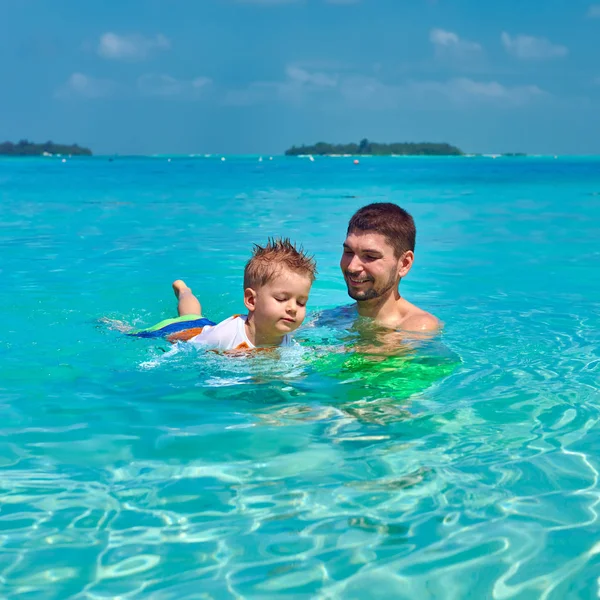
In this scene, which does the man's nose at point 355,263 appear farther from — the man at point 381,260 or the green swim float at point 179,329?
the green swim float at point 179,329

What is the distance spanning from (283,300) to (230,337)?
21.9 inches

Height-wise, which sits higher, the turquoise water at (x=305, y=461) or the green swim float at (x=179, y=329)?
the green swim float at (x=179, y=329)

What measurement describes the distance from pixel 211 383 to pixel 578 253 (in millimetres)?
10191

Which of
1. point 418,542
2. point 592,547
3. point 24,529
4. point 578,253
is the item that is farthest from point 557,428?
point 578,253

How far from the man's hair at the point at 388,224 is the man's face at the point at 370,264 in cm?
4

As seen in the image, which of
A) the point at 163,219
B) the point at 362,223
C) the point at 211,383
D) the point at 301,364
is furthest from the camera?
the point at 163,219

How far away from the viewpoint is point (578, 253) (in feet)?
44.3

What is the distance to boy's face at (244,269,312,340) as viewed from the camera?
5.03m

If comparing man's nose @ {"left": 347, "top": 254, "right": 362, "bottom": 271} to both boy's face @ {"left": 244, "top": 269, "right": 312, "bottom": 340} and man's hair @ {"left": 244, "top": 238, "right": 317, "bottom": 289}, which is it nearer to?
man's hair @ {"left": 244, "top": 238, "right": 317, "bottom": 289}

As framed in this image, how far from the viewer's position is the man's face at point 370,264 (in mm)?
6008

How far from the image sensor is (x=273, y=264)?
507 cm

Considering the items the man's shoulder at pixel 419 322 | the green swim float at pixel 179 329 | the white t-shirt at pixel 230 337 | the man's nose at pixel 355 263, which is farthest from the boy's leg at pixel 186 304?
the man's shoulder at pixel 419 322

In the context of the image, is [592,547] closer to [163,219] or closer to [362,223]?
[362,223]

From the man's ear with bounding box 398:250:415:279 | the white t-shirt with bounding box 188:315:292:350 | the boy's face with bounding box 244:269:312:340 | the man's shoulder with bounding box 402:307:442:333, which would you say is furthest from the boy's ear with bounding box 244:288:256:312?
the man's shoulder with bounding box 402:307:442:333
